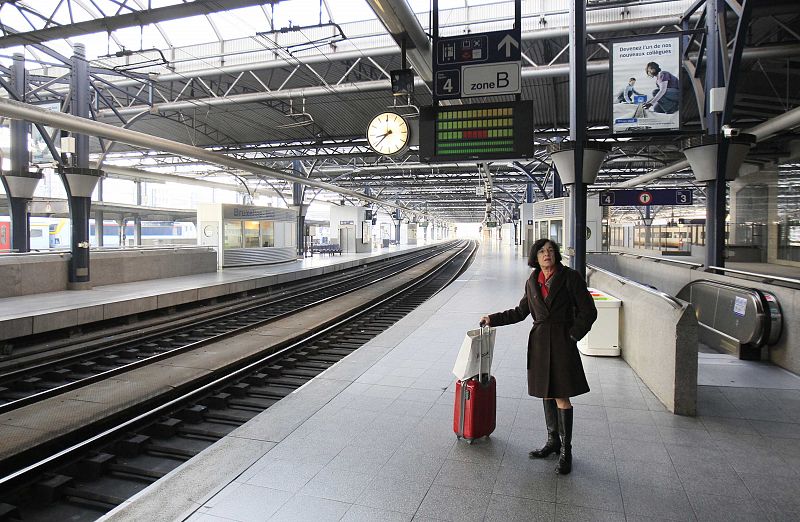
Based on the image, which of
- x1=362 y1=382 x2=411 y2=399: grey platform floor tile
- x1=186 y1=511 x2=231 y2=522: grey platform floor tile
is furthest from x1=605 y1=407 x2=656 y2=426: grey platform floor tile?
x1=186 y1=511 x2=231 y2=522: grey platform floor tile

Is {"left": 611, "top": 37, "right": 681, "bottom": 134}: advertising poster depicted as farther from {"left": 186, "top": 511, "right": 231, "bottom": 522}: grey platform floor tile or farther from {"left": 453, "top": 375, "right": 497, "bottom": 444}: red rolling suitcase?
{"left": 186, "top": 511, "right": 231, "bottom": 522}: grey platform floor tile

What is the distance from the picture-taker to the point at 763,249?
2061cm

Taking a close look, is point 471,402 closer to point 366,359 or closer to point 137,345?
point 366,359

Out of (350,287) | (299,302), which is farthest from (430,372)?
(350,287)

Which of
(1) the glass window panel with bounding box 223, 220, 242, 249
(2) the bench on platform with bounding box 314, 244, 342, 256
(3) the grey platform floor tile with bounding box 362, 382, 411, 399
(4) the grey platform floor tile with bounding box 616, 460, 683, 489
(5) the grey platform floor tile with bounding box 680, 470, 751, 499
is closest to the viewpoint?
(5) the grey platform floor tile with bounding box 680, 470, 751, 499

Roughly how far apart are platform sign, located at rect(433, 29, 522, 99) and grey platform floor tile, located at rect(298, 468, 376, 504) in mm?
5276

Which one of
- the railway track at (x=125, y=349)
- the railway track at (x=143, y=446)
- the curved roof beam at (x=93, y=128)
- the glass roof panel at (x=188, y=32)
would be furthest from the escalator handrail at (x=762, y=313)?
the glass roof panel at (x=188, y=32)

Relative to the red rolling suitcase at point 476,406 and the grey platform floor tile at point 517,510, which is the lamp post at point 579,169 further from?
the grey platform floor tile at point 517,510

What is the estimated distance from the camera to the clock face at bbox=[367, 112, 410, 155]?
7789mm

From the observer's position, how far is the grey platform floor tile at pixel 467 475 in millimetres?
3445

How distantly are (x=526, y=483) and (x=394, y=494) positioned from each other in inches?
36.1

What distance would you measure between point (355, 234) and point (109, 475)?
34367 mm

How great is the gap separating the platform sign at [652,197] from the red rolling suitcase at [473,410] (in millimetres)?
17254

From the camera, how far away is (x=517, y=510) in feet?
10.2
